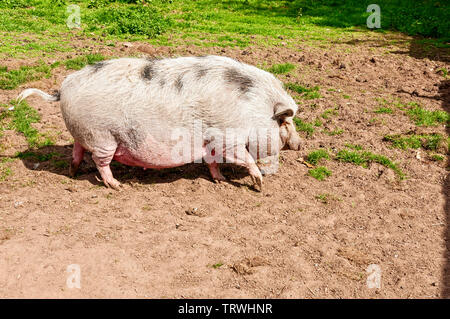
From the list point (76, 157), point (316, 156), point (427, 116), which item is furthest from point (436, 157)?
point (76, 157)

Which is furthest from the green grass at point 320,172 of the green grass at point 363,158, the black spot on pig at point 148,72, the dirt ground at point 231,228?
the black spot on pig at point 148,72

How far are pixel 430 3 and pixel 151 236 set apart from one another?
42.6 ft

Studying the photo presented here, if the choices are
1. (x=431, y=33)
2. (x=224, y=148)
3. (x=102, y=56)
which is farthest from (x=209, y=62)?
(x=431, y=33)

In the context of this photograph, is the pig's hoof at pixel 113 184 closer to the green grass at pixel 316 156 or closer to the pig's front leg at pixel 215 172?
the pig's front leg at pixel 215 172

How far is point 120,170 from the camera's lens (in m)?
5.54

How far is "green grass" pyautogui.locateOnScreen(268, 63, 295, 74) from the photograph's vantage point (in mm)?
8375

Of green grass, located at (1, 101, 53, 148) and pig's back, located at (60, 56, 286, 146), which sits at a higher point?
pig's back, located at (60, 56, 286, 146)

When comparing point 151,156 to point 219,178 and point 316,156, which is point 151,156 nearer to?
point 219,178

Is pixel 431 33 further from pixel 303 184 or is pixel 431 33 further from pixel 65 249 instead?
pixel 65 249

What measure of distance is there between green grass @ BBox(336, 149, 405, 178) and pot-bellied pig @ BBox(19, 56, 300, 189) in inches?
53.4

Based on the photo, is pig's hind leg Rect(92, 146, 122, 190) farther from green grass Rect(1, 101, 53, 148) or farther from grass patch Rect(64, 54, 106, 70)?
grass patch Rect(64, 54, 106, 70)

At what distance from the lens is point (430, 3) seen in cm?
1343

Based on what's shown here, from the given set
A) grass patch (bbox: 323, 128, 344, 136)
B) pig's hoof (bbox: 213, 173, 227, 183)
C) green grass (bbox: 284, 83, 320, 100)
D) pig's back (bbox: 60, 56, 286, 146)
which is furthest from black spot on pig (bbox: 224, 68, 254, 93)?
green grass (bbox: 284, 83, 320, 100)

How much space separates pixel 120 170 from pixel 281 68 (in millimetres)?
Answer: 4260
